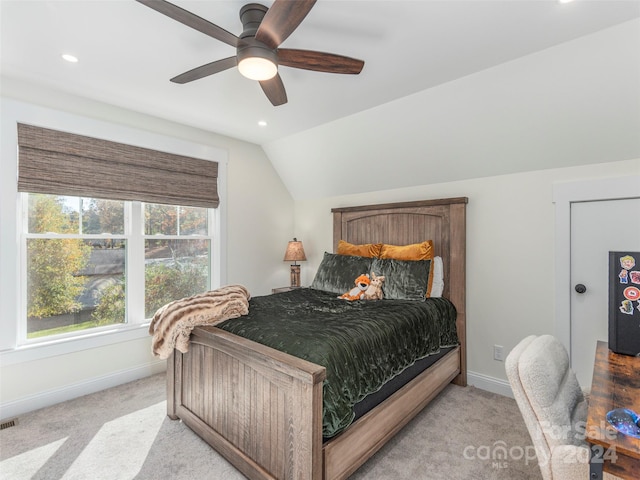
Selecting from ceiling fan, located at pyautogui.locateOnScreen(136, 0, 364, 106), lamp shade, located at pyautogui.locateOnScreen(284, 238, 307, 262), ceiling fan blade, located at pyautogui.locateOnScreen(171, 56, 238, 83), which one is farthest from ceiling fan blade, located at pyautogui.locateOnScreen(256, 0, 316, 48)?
lamp shade, located at pyautogui.locateOnScreen(284, 238, 307, 262)

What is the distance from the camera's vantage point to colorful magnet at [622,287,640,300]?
1.50 metres

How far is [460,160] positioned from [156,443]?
3276 millimetres

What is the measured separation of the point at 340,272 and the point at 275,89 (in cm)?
182

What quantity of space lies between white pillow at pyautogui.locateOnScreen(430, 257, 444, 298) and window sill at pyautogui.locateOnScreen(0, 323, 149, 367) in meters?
2.85

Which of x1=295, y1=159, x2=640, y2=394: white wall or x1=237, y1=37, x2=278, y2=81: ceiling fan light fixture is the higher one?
x1=237, y1=37, x2=278, y2=81: ceiling fan light fixture

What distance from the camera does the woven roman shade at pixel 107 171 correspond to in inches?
97.0

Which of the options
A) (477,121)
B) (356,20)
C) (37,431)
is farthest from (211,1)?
(37,431)

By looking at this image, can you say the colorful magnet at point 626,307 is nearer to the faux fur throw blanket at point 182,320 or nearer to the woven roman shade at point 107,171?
the faux fur throw blanket at point 182,320

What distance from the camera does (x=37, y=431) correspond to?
2.18m

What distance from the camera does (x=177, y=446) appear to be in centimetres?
201

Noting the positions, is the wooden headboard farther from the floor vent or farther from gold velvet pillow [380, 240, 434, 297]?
the floor vent

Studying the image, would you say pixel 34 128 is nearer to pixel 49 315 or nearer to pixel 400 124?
pixel 49 315

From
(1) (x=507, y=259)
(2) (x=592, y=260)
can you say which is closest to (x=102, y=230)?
(1) (x=507, y=259)

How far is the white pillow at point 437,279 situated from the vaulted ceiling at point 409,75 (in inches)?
33.4
